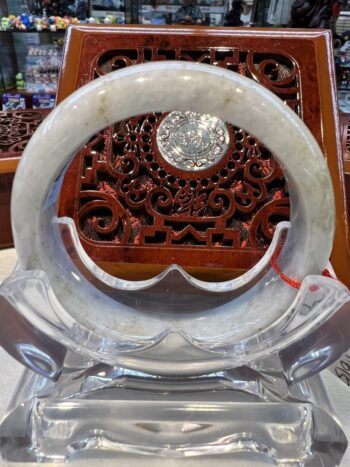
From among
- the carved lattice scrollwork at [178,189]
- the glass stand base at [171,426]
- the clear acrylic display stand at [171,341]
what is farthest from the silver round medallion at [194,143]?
the glass stand base at [171,426]

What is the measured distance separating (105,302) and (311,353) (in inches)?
11.5

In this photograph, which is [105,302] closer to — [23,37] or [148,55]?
[148,55]

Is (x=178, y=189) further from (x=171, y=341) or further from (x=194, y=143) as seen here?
(x=171, y=341)

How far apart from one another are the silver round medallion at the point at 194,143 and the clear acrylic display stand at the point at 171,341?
0.28m

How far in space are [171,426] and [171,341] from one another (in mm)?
122

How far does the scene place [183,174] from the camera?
879 millimetres

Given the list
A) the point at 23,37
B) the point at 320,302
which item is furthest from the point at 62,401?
the point at 23,37

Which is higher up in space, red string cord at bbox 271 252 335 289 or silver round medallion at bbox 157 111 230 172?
silver round medallion at bbox 157 111 230 172

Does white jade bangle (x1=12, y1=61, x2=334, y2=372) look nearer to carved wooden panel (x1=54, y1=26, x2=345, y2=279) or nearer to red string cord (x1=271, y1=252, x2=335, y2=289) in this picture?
red string cord (x1=271, y1=252, x2=335, y2=289)

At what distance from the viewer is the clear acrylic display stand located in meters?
0.48

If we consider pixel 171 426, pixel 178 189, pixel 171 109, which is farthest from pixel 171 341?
pixel 178 189

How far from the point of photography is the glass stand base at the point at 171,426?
58cm

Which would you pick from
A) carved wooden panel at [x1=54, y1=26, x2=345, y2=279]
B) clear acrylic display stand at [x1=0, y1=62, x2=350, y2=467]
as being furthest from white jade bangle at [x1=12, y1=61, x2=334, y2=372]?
carved wooden panel at [x1=54, y1=26, x2=345, y2=279]

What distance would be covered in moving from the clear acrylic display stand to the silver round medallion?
28cm
